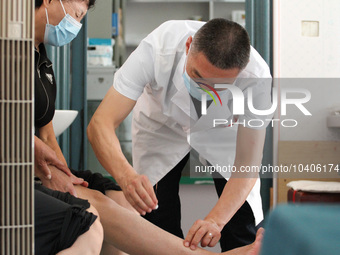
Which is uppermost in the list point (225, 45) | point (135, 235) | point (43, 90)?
point (225, 45)

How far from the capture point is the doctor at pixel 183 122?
148cm

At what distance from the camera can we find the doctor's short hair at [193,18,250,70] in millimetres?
1478

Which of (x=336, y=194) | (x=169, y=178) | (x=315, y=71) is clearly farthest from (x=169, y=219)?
(x=315, y=71)

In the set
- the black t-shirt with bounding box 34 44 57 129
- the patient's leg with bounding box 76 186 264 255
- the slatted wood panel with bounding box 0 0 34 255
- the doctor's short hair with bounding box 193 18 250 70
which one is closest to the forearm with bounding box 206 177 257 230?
the patient's leg with bounding box 76 186 264 255

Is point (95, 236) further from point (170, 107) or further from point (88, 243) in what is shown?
point (170, 107)

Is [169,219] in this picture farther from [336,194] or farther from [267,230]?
[267,230]

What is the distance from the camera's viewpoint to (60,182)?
146cm

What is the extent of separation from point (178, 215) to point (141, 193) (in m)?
A: 0.89

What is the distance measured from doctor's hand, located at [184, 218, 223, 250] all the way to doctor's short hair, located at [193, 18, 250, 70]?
1.68 feet

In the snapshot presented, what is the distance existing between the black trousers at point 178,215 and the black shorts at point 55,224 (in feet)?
3.27

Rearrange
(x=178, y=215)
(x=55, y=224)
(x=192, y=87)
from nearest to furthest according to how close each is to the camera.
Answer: (x=55, y=224), (x=192, y=87), (x=178, y=215)

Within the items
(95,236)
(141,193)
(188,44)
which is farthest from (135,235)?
(188,44)

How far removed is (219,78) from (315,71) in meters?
1.92

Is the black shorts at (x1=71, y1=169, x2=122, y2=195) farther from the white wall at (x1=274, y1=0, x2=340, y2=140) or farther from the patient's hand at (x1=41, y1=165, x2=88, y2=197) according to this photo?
the white wall at (x1=274, y1=0, x2=340, y2=140)
